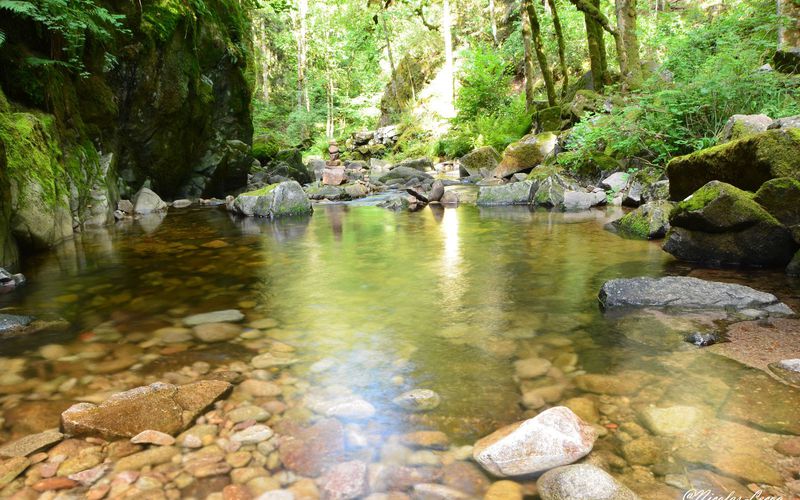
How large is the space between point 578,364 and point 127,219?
1002cm

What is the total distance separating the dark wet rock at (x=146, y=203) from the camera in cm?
1107

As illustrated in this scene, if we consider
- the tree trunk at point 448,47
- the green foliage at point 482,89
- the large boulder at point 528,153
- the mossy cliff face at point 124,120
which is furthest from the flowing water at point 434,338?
the tree trunk at point 448,47

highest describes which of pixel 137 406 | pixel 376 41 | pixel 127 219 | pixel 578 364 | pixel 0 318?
pixel 376 41

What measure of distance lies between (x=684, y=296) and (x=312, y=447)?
2783 millimetres

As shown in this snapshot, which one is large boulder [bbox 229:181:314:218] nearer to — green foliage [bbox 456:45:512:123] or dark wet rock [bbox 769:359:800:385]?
dark wet rock [bbox 769:359:800:385]

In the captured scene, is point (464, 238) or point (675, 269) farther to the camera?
point (464, 238)

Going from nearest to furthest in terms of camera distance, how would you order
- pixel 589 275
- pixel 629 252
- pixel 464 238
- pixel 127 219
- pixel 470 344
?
pixel 470 344 → pixel 589 275 → pixel 629 252 → pixel 464 238 → pixel 127 219

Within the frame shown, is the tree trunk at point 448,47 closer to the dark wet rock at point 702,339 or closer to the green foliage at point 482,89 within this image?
the green foliage at point 482,89

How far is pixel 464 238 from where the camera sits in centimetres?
684

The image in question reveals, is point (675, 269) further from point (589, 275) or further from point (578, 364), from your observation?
point (578, 364)

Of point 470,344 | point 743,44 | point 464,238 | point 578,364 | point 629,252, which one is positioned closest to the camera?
point 578,364

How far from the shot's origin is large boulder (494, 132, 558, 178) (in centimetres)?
1353

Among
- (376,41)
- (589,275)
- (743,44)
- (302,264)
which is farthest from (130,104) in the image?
(376,41)

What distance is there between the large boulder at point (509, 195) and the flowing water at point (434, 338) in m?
4.15
